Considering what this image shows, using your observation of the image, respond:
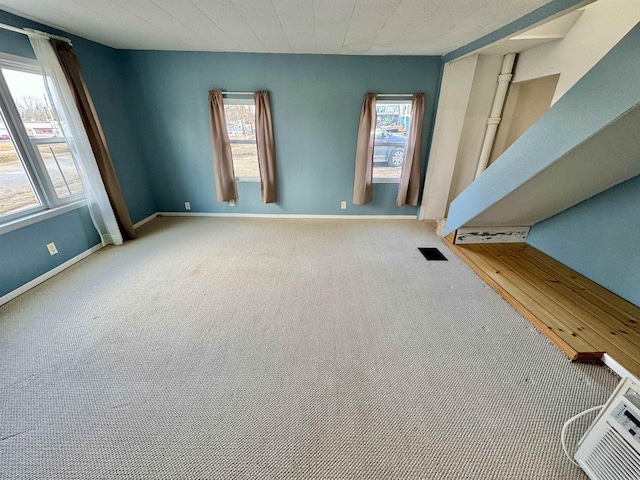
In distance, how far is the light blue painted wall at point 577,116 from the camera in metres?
1.17

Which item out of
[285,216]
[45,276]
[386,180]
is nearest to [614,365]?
[386,180]

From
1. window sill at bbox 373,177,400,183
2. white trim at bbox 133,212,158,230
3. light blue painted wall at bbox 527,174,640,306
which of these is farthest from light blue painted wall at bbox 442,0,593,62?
white trim at bbox 133,212,158,230

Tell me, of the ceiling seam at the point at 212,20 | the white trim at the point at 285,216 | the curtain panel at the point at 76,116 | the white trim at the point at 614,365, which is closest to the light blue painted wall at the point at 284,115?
the white trim at the point at 285,216

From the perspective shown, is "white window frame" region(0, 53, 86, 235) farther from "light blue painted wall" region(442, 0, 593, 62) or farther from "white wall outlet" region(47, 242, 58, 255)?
"light blue painted wall" region(442, 0, 593, 62)

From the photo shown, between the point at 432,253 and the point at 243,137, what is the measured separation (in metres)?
3.01

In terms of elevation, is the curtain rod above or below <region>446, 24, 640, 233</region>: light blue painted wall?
above

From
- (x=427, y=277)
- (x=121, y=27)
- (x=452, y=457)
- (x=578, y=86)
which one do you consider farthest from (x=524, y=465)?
(x=121, y=27)

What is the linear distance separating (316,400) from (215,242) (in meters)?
2.45

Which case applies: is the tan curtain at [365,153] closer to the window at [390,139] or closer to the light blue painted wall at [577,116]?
the window at [390,139]

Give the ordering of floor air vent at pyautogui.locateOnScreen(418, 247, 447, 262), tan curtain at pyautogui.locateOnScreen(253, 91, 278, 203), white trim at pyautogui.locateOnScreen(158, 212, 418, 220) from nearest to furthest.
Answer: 1. floor air vent at pyautogui.locateOnScreen(418, 247, 447, 262)
2. tan curtain at pyautogui.locateOnScreen(253, 91, 278, 203)
3. white trim at pyautogui.locateOnScreen(158, 212, 418, 220)

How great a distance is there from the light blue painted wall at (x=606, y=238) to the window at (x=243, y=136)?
12.5 ft

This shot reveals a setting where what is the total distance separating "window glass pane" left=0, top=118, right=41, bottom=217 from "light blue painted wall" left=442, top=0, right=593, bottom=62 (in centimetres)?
420

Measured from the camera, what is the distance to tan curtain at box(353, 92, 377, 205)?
3406mm

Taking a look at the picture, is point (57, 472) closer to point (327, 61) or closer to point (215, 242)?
point (215, 242)
